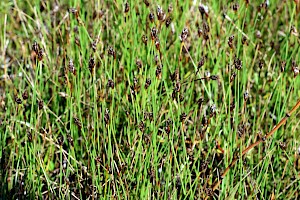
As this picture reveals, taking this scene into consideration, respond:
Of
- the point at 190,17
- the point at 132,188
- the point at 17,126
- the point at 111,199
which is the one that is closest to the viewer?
the point at 111,199

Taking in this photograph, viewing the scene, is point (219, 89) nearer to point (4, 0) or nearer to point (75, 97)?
point (75, 97)

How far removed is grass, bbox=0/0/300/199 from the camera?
A: 198 centimetres

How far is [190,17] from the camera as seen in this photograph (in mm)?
2869

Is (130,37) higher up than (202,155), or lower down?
higher up

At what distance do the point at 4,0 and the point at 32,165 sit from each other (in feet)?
4.54

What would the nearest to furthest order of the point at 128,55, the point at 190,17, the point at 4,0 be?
1. the point at 128,55
2. the point at 190,17
3. the point at 4,0

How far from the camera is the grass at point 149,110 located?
1.98 meters

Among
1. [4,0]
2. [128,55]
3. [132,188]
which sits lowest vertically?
[132,188]

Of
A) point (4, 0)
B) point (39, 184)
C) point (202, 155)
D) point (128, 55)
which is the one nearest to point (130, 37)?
point (128, 55)

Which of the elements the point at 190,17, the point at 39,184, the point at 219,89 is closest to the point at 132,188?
the point at 39,184

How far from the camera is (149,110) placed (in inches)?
82.6

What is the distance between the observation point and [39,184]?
2039 mm

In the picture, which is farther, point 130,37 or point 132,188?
point 130,37

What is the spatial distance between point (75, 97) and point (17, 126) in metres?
0.26
